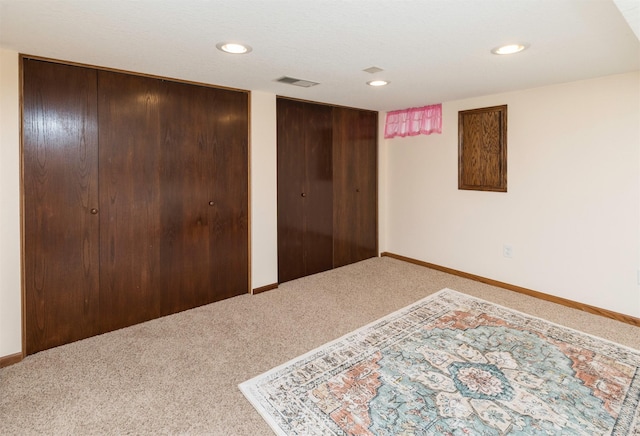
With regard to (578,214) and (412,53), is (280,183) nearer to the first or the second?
(412,53)

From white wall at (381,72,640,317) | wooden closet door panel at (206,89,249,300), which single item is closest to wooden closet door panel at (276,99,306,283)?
wooden closet door panel at (206,89,249,300)

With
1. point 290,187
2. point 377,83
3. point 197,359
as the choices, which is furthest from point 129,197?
point 377,83

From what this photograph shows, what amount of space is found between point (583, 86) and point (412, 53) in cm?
185

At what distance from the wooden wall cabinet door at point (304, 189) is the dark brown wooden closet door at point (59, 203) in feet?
5.96

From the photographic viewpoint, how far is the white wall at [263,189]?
3.65 metres

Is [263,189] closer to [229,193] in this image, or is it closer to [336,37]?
[229,193]

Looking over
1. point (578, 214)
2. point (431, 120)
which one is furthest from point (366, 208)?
point (578, 214)

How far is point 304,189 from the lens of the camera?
4230mm

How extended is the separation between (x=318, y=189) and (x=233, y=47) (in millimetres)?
2287

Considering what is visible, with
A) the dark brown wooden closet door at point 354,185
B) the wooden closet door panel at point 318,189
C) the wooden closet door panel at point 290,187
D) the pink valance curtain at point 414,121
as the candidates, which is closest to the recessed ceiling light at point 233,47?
the wooden closet door panel at point 290,187

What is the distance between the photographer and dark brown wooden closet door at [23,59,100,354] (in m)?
2.50

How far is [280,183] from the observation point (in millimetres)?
3988

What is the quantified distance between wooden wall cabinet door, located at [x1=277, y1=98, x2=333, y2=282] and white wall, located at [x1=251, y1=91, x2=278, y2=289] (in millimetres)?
156

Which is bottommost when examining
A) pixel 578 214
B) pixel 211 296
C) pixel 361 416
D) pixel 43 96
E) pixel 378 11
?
pixel 361 416
